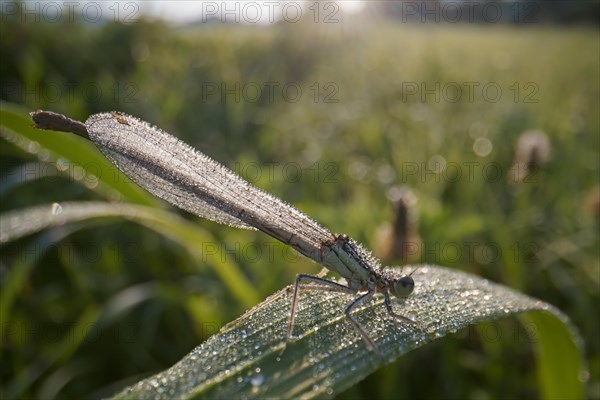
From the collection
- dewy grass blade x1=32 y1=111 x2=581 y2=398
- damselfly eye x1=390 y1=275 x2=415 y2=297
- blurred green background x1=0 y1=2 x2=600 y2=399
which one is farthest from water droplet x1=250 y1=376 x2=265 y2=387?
blurred green background x1=0 y1=2 x2=600 y2=399

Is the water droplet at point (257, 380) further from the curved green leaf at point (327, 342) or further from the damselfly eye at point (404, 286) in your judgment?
the damselfly eye at point (404, 286)

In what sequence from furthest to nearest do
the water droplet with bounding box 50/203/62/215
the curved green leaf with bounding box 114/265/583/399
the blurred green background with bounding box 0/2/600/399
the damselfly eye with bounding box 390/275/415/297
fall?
1. the blurred green background with bounding box 0/2/600/399
2. the water droplet with bounding box 50/203/62/215
3. the damselfly eye with bounding box 390/275/415/297
4. the curved green leaf with bounding box 114/265/583/399

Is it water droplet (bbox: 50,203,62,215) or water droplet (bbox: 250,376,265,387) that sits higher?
water droplet (bbox: 250,376,265,387)

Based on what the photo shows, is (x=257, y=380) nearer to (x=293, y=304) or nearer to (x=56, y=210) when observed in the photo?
(x=293, y=304)

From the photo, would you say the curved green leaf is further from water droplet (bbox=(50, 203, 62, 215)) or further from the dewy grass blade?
water droplet (bbox=(50, 203, 62, 215))

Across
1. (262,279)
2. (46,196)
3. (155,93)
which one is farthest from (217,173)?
(155,93)

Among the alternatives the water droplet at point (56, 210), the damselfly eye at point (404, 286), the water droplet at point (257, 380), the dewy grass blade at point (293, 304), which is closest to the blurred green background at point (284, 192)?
the water droplet at point (56, 210)
